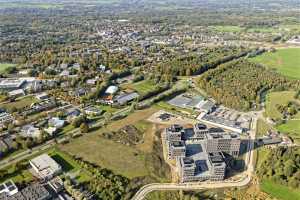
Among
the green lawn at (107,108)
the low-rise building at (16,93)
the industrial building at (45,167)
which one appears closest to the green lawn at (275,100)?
the green lawn at (107,108)

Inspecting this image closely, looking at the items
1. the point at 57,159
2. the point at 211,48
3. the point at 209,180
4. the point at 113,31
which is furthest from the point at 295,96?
the point at 113,31

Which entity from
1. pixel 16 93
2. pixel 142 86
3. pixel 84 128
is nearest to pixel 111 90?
pixel 142 86

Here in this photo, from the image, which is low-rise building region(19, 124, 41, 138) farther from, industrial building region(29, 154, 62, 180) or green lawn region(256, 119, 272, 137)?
green lawn region(256, 119, 272, 137)

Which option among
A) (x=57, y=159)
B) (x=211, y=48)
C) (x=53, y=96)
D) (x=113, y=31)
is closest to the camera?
(x=57, y=159)

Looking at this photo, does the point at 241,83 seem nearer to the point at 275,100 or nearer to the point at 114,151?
the point at 275,100

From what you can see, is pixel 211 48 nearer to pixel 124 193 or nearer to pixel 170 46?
pixel 170 46

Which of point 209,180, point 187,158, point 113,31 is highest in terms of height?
point 113,31

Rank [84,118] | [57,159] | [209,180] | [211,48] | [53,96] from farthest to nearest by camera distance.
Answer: [211,48] < [53,96] < [84,118] < [57,159] < [209,180]

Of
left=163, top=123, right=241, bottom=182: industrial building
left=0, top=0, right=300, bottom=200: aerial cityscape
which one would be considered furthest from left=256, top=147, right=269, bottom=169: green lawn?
left=163, top=123, right=241, bottom=182: industrial building
